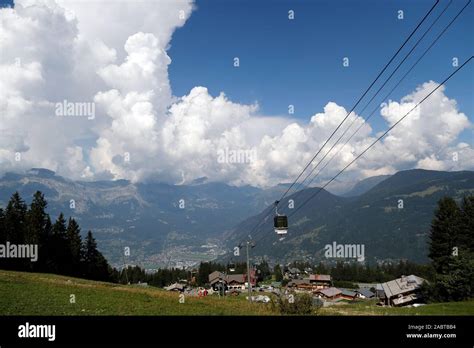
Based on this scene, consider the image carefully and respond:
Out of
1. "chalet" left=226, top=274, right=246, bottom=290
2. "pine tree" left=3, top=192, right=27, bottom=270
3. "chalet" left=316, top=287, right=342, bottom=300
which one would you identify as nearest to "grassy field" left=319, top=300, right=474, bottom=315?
"pine tree" left=3, top=192, right=27, bottom=270

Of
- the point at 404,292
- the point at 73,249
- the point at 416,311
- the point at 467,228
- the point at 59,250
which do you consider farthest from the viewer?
the point at 73,249

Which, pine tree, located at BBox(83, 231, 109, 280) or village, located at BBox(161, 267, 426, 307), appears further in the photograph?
pine tree, located at BBox(83, 231, 109, 280)

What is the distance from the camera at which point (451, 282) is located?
55250 mm

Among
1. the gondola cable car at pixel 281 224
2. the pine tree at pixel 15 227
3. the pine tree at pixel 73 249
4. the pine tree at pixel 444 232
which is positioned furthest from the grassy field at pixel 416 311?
the pine tree at pixel 73 249

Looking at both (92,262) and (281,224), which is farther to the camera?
(92,262)

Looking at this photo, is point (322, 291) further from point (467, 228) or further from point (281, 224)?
point (281, 224)

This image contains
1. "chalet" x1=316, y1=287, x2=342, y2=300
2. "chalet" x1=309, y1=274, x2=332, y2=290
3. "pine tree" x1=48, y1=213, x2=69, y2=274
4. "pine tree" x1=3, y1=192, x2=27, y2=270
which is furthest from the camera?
"chalet" x1=309, y1=274, x2=332, y2=290

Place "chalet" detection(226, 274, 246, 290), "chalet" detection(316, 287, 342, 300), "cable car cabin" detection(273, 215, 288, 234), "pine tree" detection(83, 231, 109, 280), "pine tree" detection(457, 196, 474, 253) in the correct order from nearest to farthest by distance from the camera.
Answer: "cable car cabin" detection(273, 215, 288, 234) < "pine tree" detection(457, 196, 474, 253) < "pine tree" detection(83, 231, 109, 280) < "chalet" detection(316, 287, 342, 300) < "chalet" detection(226, 274, 246, 290)

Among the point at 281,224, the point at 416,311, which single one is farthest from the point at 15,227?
the point at 416,311

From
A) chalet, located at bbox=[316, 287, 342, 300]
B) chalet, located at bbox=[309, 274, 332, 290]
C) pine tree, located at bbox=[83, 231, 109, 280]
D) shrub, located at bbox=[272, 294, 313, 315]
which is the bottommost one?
chalet, located at bbox=[309, 274, 332, 290]

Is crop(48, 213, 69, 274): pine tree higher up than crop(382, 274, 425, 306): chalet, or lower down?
higher up

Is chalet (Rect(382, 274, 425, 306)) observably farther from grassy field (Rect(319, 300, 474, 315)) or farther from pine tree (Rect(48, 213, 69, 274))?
pine tree (Rect(48, 213, 69, 274))
